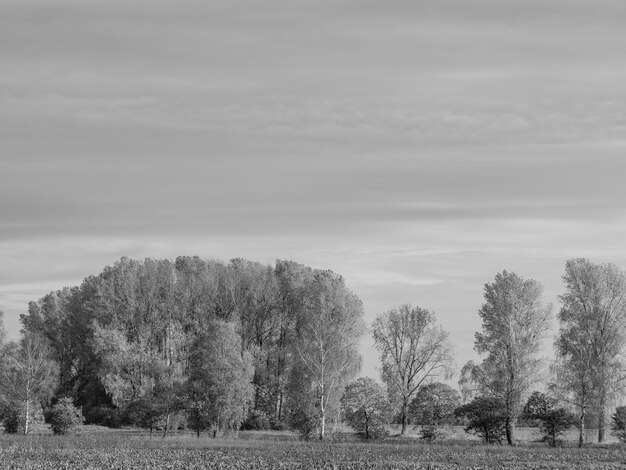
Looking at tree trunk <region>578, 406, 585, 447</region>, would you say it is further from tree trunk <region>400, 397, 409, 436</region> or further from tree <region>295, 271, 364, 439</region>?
tree <region>295, 271, 364, 439</region>

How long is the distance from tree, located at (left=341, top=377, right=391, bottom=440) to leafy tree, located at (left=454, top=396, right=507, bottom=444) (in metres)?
6.78

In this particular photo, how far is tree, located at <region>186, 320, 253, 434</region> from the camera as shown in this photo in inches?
2862

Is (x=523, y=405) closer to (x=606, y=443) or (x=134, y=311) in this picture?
(x=606, y=443)

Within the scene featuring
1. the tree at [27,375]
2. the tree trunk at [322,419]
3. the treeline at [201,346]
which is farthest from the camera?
the tree at [27,375]

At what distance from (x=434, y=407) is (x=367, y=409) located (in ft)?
18.1

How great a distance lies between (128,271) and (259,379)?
2124 cm

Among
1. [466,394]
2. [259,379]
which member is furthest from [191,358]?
[466,394]

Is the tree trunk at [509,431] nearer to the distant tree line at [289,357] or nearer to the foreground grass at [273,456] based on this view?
the distant tree line at [289,357]

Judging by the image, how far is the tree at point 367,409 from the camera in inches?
2832

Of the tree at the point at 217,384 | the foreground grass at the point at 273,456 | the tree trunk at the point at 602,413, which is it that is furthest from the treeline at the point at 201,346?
the tree trunk at the point at 602,413

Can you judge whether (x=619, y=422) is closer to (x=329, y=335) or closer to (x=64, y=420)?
(x=329, y=335)

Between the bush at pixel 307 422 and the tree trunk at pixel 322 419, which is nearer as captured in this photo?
the bush at pixel 307 422

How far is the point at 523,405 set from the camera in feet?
227

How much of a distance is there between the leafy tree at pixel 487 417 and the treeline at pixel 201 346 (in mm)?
12410
